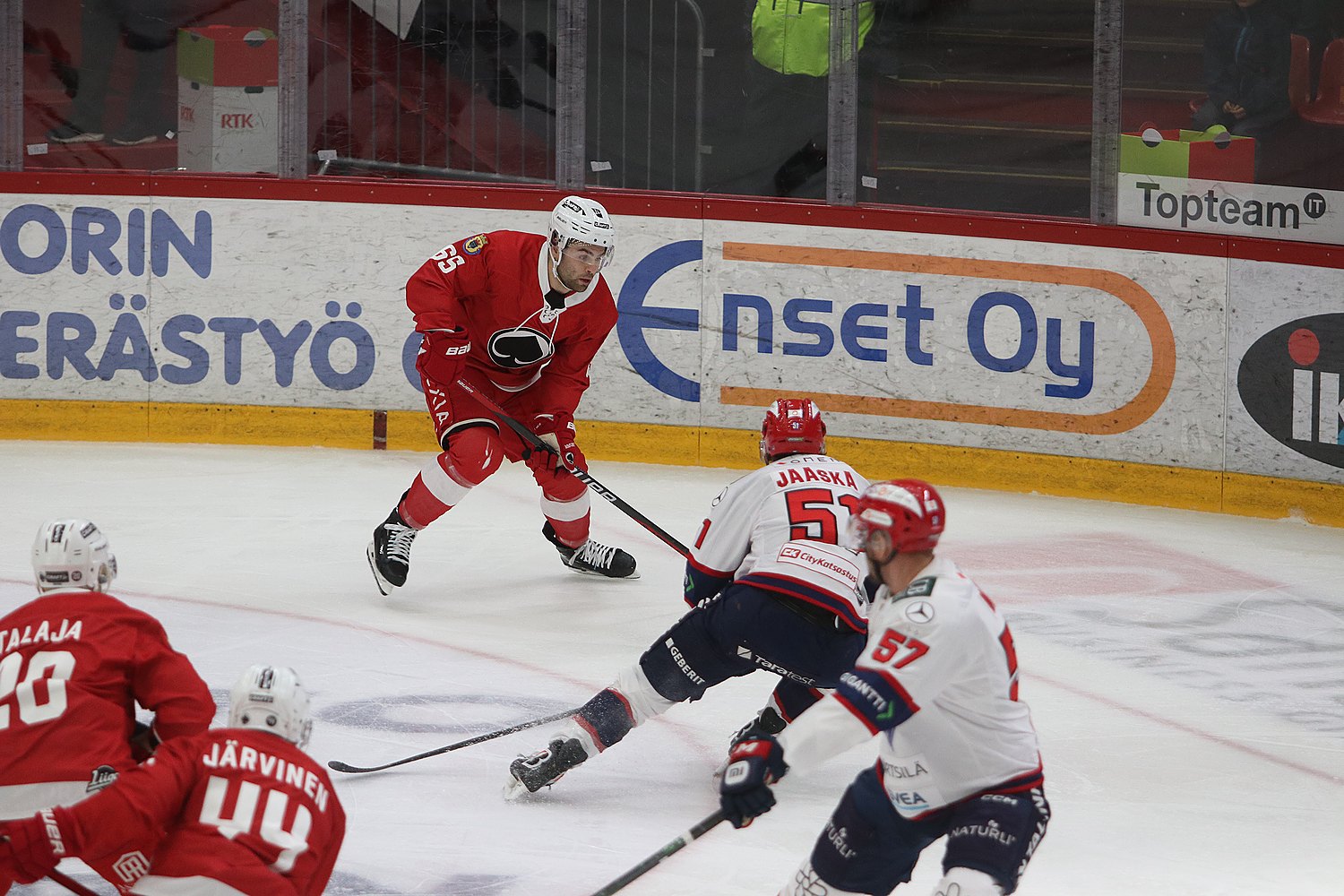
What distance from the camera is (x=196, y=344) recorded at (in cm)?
778

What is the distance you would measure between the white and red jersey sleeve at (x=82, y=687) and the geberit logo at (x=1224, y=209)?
16.5 ft

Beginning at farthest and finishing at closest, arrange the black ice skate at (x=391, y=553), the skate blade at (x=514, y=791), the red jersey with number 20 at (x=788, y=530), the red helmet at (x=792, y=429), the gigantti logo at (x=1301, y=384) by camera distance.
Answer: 1. the gigantti logo at (x=1301, y=384)
2. the black ice skate at (x=391, y=553)
3. the red helmet at (x=792, y=429)
4. the skate blade at (x=514, y=791)
5. the red jersey with number 20 at (x=788, y=530)

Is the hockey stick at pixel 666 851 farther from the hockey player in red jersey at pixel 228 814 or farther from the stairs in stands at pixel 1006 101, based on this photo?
the stairs in stands at pixel 1006 101

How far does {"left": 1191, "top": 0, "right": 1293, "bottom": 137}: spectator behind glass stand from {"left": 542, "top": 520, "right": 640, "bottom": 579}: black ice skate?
9.59 feet

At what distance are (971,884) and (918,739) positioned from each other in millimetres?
235

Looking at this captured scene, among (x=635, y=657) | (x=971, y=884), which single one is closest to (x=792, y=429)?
(x=635, y=657)

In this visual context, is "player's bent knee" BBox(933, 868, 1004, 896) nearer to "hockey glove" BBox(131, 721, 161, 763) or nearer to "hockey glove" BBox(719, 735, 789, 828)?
"hockey glove" BBox(719, 735, 789, 828)

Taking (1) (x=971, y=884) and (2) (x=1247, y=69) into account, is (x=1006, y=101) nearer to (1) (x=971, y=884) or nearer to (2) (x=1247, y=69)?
(2) (x=1247, y=69)

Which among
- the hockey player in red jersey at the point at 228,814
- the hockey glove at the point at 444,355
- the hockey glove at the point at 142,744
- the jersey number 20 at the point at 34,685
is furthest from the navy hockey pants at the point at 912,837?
the hockey glove at the point at 444,355

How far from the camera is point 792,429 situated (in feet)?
13.4

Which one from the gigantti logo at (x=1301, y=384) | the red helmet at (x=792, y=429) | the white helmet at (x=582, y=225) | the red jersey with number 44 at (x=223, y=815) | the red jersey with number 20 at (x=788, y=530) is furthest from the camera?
the gigantti logo at (x=1301, y=384)

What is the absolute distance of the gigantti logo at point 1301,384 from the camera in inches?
265

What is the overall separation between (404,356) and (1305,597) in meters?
3.82

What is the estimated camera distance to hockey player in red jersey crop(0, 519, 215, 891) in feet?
9.37
